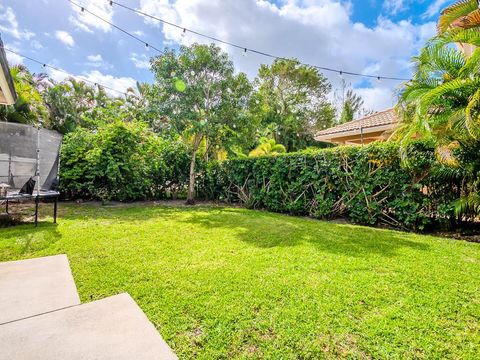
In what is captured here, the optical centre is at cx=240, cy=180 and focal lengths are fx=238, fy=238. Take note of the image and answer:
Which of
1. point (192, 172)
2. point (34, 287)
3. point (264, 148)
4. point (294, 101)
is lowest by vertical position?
point (34, 287)

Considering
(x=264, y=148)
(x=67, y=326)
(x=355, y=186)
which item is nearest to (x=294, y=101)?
(x=264, y=148)

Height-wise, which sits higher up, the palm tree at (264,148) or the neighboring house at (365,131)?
the neighboring house at (365,131)

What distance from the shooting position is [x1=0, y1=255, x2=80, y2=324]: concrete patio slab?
2.12 meters

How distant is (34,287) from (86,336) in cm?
123

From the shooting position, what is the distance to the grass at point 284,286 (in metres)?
1.80

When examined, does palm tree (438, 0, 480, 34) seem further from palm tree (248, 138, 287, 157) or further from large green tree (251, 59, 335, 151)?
large green tree (251, 59, 335, 151)

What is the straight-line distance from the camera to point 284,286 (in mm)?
2621

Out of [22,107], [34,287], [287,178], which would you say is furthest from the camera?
[22,107]

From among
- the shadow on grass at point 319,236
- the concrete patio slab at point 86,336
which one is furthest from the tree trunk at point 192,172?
the concrete patio slab at point 86,336

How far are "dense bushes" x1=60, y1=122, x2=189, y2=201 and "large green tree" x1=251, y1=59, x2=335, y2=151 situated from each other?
48.3 feet

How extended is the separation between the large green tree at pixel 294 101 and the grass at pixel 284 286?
1909 centimetres

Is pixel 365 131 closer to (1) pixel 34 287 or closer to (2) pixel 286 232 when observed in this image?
(2) pixel 286 232

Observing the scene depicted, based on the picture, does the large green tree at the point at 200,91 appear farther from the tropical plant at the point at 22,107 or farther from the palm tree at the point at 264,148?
the tropical plant at the point at 22,107

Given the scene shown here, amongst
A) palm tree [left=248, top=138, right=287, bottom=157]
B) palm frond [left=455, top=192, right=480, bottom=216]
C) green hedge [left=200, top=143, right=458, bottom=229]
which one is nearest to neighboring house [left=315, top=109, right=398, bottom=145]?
green hedge [left=200, top=143, right=458, bottom=229]
